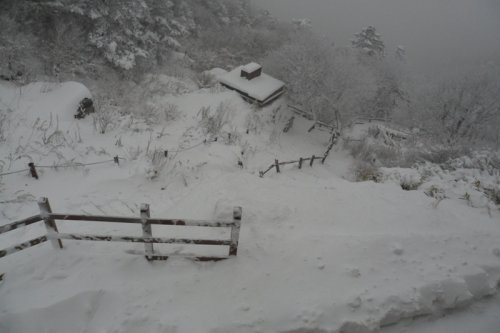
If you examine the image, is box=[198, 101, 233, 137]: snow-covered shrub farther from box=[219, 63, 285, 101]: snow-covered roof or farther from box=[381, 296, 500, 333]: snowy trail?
box=[381, 296, 500, 333]: snowy trail

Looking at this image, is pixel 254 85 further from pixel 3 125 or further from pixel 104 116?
pixel 3 125

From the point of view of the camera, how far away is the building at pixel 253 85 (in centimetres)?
2131

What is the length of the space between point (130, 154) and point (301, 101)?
700 inches

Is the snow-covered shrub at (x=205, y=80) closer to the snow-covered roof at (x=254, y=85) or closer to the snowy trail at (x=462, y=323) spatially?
the snow-covered roof at (x=254, y=85)

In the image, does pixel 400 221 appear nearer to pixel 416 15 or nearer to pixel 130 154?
pixel 130 154

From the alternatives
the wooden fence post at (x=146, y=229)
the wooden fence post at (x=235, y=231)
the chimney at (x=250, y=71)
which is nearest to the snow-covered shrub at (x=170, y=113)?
the chimney at (x=250, y=71)

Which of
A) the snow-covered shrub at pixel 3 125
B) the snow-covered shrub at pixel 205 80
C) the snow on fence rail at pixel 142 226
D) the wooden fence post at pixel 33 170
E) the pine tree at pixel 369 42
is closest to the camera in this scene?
the snow on fence rail at pixel 142 226

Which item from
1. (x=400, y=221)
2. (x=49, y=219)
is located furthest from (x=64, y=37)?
(x=400, y=221)

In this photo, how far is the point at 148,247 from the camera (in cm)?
444

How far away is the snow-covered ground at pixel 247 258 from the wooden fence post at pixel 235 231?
195mm

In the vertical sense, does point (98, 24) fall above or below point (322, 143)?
above

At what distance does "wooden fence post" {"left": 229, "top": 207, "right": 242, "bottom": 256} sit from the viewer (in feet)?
13.8

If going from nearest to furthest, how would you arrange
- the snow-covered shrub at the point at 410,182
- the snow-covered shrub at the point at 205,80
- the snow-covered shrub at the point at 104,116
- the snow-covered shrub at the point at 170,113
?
the snow-covered shrub at the point at 410,182 < the snow-covered shrub at the point at 104,116 < the snow-covered shrub at the point at 170,113 < the snow-covered shrub at the point at 205,80

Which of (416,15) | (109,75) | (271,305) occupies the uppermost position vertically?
A: (416,15)
